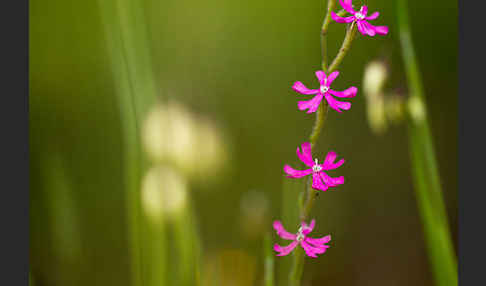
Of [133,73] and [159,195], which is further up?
[133,73]

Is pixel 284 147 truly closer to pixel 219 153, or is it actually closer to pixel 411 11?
pixel 219 153

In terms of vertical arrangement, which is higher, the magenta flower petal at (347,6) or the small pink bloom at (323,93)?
the magenta flower petal at (347,6)

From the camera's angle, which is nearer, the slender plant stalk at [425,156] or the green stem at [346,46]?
the green stem at [346,46]

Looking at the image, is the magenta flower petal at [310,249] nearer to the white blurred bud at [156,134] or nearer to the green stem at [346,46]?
the green stem at [346,46]

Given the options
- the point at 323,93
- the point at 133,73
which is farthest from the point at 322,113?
the point at 133,73

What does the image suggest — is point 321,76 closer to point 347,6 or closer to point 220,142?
point 347,6

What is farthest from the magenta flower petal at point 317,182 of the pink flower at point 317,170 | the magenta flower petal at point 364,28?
the magenta flower petal at point 364,28

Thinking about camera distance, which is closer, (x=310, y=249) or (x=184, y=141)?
(x=310, y=249)

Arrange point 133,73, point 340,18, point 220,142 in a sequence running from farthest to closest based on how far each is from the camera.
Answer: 1. point 220,142
2. point 133,73
3. point 340,18
